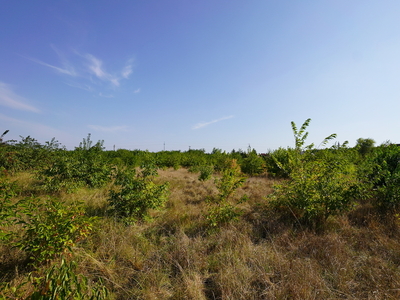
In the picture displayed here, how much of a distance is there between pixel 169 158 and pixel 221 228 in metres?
13.0

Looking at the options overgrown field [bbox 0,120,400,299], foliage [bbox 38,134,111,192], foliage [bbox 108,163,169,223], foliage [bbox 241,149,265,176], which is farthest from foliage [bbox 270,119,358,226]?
foliage [bbox 241,149,265,176]

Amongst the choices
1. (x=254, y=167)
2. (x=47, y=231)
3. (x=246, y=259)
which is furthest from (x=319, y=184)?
(x=254, y=167)

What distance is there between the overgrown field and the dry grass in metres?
0.02

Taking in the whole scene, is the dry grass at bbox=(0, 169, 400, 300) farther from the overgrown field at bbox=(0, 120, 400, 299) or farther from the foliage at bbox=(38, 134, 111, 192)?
the foliage at bbox=(38, 134, 111, 192)

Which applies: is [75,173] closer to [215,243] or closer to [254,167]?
[215,243]

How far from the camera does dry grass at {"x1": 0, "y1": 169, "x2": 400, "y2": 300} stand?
7.57 feet

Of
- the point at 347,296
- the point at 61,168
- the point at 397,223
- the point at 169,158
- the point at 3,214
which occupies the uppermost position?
the point at 169,158

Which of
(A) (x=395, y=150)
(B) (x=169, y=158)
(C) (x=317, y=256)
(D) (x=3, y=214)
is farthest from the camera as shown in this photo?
(B) (x=169, y=158)

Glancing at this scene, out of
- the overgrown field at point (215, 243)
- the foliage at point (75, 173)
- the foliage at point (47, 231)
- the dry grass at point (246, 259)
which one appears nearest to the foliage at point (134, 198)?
the overgrown field at point (215, 243)

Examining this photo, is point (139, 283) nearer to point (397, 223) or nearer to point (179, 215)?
point (179, 215)

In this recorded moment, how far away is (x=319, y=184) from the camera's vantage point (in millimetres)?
3969

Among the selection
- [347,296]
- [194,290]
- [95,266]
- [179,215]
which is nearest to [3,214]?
[95,266]

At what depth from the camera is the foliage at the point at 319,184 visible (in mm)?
3842

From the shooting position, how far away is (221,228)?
13.0 feet
